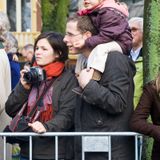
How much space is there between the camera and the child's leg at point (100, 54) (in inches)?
223

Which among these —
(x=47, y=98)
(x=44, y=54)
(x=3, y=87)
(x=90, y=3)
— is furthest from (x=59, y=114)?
(x=3, y=87)

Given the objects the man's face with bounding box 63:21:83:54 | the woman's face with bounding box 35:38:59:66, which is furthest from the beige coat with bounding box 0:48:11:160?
the man's face with bounding box 63:21:83:54

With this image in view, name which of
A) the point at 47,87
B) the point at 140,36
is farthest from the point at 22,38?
the point at 47,87

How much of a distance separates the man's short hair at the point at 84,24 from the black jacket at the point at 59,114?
1.33 feet

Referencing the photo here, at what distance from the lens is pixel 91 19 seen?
594cm

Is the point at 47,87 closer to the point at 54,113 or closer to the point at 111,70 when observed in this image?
the point at 54,113

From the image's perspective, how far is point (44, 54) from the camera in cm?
609

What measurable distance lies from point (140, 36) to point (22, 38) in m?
21.2

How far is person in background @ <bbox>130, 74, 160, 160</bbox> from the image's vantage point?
18.6 feet

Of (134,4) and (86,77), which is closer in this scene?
(86,77)

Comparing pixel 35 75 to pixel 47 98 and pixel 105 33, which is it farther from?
pixel 105 33

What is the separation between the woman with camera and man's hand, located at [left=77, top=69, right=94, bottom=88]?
31 cm

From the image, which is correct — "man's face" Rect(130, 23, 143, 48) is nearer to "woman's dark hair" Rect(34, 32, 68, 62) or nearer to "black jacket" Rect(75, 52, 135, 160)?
"woman's dark hair" Rect(34, 32, 68, 62)

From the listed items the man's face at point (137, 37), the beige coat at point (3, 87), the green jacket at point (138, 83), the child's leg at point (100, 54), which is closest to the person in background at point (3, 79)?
the beige coat at point (3, 87)
